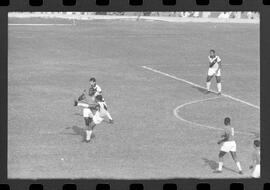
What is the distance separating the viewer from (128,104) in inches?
1425

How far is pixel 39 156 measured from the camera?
2612cm

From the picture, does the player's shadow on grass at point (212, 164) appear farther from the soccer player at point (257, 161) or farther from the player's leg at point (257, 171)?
the player's leg at point (257, 171)

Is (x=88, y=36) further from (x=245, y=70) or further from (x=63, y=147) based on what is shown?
(x=63, y=147)

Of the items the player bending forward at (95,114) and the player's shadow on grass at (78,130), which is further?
the player's shadow on grass at (78,130)

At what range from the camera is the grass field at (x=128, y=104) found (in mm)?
25203

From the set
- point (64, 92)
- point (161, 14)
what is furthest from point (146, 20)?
point (64, 92)

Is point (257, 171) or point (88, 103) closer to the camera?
point (257, 171)

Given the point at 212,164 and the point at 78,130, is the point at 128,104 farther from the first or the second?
the point at 212,164

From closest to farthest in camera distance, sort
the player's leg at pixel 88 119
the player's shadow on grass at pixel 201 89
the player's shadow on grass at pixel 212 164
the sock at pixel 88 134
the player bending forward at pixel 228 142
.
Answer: the player bending forward at pixel 228 142, the player's shadow on grass at pixel 212 164, the player's leg at pixel 88 119, the sock at pixel 88 134, the player's shadow on grass at pixel 201 89

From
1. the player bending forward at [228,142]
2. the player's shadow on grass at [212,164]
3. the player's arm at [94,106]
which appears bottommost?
the player's shadow on grass at [212,164]

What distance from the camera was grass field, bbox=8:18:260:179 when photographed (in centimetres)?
2520

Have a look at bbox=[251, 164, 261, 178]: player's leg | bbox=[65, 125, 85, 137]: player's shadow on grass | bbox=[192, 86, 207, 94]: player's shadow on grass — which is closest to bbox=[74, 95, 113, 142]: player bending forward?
bbox=[65, 125, 85, 137]: player's shadow on grass

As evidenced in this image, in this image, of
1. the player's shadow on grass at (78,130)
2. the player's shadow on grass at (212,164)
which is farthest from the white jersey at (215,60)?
the player's shadow on grass at (212,164)

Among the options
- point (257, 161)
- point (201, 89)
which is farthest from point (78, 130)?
point (201, 89)
